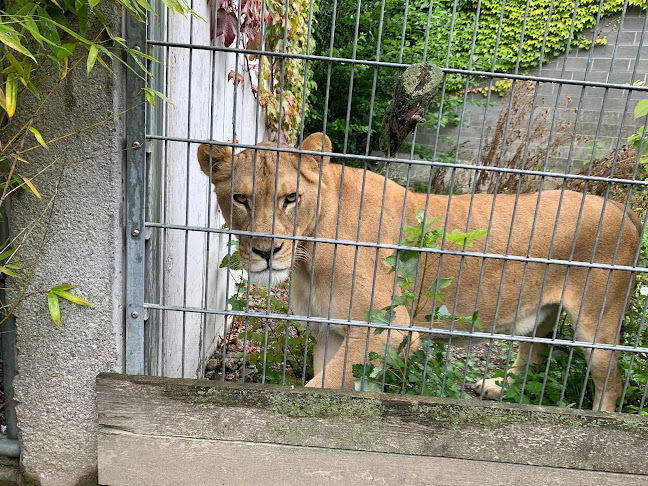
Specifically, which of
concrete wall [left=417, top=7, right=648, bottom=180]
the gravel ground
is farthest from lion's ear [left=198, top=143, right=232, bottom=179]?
concrete wall [left=417, top=7, right=648, bottom=180]

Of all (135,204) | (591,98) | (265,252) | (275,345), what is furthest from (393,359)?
(591,98)

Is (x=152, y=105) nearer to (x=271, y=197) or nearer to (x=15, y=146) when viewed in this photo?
(x=15, y=146)

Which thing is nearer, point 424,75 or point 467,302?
point 424,75

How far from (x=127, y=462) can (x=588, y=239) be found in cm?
261

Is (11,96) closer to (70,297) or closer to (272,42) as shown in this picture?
(70,297)

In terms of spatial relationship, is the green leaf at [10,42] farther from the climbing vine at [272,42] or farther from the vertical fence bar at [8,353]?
the climbing vine at [272,42]

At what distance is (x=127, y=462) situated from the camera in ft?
7.61

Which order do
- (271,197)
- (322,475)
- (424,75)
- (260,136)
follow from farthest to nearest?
(260,136)
(271,197)
(322,475)
(424,75)

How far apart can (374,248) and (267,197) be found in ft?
2.14

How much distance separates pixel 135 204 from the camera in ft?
7.02

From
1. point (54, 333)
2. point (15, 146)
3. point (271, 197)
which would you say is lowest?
point (54, 333)

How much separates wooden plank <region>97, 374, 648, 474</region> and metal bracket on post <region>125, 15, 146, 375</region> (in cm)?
16

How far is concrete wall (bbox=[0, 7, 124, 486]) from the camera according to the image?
6.66 ft

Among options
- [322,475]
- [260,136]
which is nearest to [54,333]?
[322,475]
